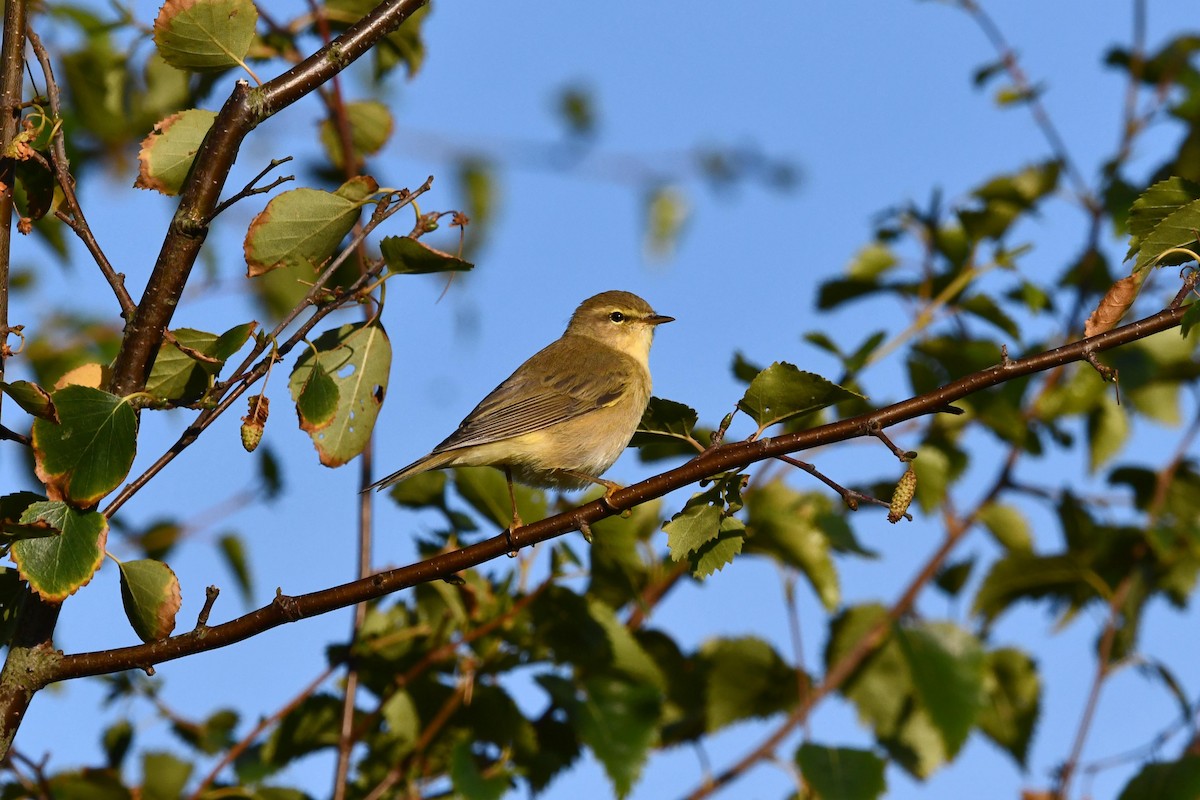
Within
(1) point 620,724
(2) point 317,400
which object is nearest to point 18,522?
(2) point 317,400

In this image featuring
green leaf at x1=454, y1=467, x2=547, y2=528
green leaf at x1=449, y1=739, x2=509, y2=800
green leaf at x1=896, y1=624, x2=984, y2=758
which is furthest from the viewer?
green leaf at x1=896, y1=624, x2=984, y2=758

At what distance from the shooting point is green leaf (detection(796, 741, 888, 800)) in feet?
12.1

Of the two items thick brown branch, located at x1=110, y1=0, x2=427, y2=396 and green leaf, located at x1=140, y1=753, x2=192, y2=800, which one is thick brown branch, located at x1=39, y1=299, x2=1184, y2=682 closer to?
thick brown branch, located at x1=110, y1=0, x2=427, y2=396

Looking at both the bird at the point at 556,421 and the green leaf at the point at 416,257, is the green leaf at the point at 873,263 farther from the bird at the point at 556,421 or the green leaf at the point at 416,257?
the green leaf at the point at 416,257

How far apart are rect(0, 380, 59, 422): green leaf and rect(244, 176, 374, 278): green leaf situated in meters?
0.58

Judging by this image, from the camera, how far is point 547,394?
535 cm

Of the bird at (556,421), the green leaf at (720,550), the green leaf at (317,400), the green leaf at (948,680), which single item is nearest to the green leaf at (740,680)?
the green leaf at (948,680)

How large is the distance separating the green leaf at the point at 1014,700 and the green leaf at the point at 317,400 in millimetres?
3201

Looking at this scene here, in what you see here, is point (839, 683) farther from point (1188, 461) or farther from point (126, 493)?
point (126, 493)

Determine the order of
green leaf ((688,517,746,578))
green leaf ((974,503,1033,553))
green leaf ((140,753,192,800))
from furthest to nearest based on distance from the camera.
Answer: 1. green leaf ((974,503,1033,553))
2. green leaf ((140,753,192,800))
3. green leaf ((688,517,746,578))

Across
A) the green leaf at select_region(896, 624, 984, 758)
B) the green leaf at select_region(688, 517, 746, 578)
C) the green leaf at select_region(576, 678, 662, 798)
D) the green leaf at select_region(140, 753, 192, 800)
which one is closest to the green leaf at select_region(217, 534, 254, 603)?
the green leaf at select_region(140, 753, 192, 800)

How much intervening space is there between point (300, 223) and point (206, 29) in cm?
46

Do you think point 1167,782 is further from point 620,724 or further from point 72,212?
point 72,212

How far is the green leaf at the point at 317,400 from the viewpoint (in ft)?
8.74
